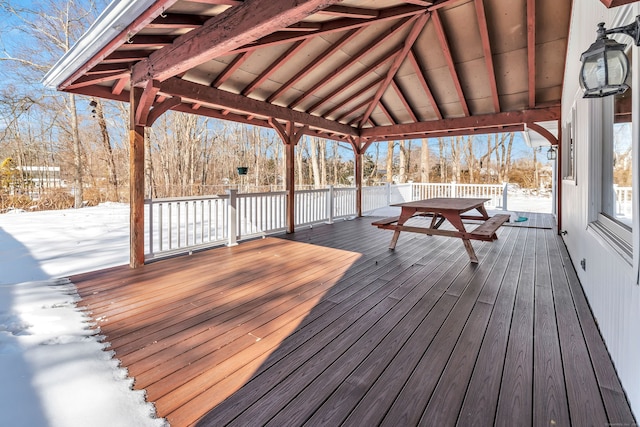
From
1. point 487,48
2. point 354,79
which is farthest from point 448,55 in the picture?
point 354,79

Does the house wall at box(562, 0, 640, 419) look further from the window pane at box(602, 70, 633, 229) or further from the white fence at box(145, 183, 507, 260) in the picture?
the white fence at box(145, 183, 507, 260)

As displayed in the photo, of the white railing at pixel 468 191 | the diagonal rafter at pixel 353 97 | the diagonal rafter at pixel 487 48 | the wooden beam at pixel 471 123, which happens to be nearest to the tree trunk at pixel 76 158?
the diagonal rafter at pixel 353 97

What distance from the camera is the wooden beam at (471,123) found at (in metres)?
6.14

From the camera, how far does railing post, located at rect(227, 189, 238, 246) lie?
204 inches

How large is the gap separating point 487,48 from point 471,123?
2.42 metres

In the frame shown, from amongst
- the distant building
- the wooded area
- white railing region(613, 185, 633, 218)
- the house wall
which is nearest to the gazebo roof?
the house wall

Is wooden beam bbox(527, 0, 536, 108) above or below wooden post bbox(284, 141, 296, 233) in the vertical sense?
above

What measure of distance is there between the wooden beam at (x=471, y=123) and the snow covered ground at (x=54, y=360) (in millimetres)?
6605

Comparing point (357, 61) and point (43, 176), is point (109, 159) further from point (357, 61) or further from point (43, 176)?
point (357, 61)

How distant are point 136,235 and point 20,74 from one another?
12.4 metres

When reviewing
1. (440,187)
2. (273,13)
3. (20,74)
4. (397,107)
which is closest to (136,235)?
(273,13)

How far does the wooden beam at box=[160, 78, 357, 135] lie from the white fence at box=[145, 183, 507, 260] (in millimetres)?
1453

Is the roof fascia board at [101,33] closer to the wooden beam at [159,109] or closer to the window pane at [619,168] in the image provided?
the wooden beam at [159,109]

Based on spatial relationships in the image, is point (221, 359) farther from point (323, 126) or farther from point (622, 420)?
point (323, 126)
